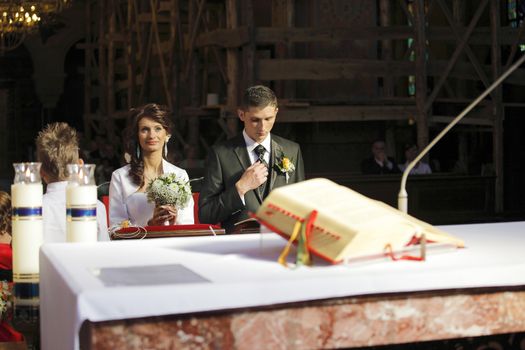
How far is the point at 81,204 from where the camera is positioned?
3801 mm

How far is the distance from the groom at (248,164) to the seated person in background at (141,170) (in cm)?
27

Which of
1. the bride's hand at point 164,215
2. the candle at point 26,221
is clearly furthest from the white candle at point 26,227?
the bride's hand at point 164,215

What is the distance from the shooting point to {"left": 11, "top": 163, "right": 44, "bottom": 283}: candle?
3.74 m

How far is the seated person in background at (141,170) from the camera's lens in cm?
698

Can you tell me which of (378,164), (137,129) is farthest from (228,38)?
(137,129)

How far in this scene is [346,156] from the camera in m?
19.8

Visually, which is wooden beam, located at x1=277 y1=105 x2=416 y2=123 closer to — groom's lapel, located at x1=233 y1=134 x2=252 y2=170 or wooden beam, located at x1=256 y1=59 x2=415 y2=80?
wooden beam, located at x1=256 y1=59 x2=415 y2=80

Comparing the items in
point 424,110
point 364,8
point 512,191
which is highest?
point 364,8

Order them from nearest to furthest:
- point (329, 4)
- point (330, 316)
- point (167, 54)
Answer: point (330, 316) → point (329, 4) → point (167, 54)

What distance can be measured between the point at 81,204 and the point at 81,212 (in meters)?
0.05

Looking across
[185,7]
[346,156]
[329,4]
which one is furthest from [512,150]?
[185,7]

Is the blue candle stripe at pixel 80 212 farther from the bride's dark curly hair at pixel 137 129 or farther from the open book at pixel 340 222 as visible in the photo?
the bride's dark curly hair at pixel 137 129

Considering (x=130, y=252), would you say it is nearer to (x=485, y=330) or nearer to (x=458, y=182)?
(x=485, y=330)

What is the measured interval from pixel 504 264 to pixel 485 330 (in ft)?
0.71
